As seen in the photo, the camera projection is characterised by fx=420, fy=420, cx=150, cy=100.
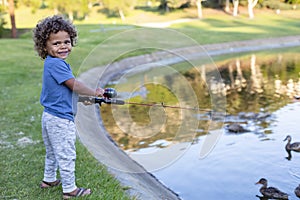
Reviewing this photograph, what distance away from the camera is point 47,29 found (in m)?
4.34

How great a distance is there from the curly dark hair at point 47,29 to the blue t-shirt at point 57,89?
0.18 m

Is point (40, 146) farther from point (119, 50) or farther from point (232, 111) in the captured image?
point (119, 50)

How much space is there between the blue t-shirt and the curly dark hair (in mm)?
178

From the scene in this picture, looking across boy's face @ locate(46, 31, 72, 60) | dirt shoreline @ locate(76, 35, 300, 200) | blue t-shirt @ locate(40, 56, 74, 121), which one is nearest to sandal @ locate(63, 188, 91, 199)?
dirt shoreline @ locate(76, 35, 300, 200)

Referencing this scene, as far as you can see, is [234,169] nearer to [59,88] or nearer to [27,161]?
[27,161]

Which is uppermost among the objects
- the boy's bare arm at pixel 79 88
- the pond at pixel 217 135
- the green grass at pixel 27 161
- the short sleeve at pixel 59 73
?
the short sleeve at pixel 59 73

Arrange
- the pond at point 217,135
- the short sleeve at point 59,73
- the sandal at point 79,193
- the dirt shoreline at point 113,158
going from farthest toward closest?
the pond at point 217,135, the dirt shoreline at point 113,158, the sandal at point 79,193, the short sleeve at point 59,73

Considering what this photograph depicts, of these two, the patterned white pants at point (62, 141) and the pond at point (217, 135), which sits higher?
the patterned white pants at point (62, 141)

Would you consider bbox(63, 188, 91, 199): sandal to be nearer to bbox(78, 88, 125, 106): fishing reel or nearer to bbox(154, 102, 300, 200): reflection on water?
bbox(78, 88, 125, 106): fishing reel

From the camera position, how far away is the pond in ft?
23.7

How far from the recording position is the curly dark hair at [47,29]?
4352 mm

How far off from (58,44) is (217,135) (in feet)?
21.2

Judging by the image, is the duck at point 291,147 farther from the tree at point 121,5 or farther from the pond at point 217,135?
the tree at point 121,5

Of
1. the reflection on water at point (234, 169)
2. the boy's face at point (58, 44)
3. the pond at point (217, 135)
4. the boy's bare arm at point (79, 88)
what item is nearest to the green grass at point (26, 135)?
the boy's face at point (58, 44)
